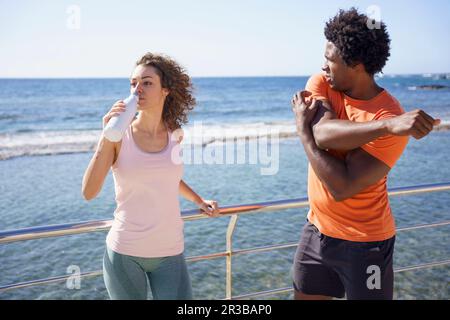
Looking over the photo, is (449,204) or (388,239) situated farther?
(449,204)

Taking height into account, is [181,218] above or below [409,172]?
above

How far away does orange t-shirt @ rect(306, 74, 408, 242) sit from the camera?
1775 mm

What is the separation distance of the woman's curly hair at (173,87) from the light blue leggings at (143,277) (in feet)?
2.35

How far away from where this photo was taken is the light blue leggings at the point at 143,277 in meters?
1.96

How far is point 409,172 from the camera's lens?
10.1 meters

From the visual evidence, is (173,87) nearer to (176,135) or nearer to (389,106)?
(176,135)

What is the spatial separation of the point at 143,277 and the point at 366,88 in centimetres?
129

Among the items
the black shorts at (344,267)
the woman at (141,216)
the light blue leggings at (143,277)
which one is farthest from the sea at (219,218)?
the light blue leggings at (143,277)

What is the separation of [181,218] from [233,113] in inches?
1105

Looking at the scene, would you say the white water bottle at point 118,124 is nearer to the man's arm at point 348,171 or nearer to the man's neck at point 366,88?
the man's arm at point 348,171

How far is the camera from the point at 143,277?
2008 millimetres

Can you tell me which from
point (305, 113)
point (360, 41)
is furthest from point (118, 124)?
point (360, 41)
